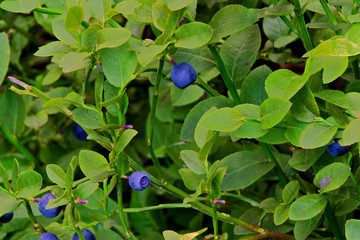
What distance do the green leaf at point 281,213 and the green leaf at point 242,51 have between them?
22 cm

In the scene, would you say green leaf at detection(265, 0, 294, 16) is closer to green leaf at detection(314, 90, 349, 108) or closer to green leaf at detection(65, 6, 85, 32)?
green leaf at detection(314, 90, 349, 108)

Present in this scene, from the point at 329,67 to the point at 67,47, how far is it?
369 mm

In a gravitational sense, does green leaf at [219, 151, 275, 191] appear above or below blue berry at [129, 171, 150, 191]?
below

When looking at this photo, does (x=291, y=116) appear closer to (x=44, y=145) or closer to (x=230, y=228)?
(x=230, y=228)

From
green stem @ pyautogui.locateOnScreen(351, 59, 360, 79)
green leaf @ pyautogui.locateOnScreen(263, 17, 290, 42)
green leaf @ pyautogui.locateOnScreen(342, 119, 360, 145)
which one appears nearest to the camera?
green leaf @ pyautogui.locateOnScreen(342, 119, 360, 145)

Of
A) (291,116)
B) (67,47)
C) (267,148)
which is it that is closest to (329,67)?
(291,116)

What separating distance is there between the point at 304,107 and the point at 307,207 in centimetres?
14

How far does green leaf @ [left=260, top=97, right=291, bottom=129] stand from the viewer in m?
0.63

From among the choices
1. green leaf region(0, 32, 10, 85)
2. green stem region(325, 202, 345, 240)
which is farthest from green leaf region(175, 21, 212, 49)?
green leaf region(0, 32, 10, 85)

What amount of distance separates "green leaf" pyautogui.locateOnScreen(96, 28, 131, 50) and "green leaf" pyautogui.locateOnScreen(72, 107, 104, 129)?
0.09m

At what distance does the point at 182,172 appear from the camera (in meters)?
0.83

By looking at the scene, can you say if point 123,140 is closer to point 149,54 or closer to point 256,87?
point 149,54

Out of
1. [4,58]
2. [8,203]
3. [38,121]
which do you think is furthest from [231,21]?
[38,121]

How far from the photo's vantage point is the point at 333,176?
693mm
